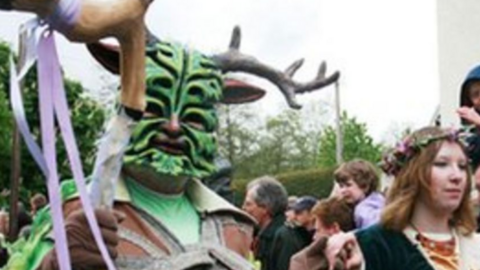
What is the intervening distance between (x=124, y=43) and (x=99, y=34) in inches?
6.3

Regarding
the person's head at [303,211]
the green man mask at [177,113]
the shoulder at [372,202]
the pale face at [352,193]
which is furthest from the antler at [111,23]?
the person's head at [303,211]

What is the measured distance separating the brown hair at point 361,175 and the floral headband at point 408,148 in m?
1.16

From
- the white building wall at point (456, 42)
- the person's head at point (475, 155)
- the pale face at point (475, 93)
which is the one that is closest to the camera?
the person's head at point (475, 155)

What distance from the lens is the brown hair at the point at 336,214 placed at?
4473 mm

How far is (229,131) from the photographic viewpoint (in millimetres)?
35344

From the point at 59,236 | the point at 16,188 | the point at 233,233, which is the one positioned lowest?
the point at 16,188

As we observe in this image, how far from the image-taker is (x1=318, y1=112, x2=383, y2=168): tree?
32406mm

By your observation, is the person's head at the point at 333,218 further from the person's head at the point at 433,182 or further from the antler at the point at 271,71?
the person's head at the point at 433,182

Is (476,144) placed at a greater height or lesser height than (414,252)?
greater

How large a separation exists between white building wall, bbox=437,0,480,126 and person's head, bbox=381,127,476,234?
521 inches

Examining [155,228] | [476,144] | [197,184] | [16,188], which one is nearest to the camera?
[155,228]

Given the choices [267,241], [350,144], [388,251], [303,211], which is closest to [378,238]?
[388,251]

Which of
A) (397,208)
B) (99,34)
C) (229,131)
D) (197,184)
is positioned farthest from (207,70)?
(229,131)

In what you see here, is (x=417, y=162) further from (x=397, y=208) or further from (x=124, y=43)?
(x=124, y=43)
